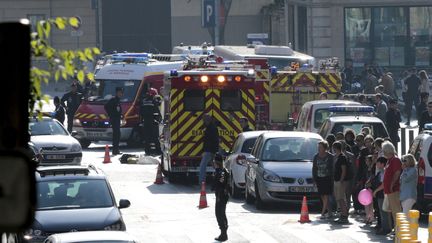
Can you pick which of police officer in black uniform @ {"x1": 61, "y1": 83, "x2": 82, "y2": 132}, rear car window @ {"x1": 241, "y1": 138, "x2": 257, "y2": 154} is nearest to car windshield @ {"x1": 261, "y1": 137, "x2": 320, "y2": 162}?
rear car window @ {"x1": 241, "y1": 138, "x2": 257, "y2": 154}

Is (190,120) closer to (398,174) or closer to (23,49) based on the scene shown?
(398,174)

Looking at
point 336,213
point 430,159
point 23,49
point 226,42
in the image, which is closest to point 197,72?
point 336,213

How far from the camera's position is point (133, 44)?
7375 centimetres

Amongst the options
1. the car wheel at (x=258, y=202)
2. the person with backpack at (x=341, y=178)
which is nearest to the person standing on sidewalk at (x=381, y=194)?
the person with backpack at (x=341, y=178)

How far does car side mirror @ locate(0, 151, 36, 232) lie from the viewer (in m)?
2.91

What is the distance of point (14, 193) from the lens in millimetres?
2920

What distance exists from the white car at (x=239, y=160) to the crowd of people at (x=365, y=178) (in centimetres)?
229

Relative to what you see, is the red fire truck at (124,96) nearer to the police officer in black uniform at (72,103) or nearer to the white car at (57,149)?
the police officer in black uniform at (72,103)

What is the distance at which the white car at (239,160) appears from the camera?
22594 millimetres

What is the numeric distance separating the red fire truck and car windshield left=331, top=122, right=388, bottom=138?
1244 cm

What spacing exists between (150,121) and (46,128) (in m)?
4.83

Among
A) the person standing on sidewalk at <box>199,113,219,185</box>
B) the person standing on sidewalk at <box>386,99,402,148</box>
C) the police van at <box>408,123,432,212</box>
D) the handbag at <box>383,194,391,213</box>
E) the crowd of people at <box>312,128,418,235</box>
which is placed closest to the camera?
the crowd of people at <box>312,128,418,235</box>

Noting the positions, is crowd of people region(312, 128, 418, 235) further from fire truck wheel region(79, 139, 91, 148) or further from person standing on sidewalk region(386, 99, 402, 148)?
fire truck wheel region(79, 139, 91, 148)

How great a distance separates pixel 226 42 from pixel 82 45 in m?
9.24
